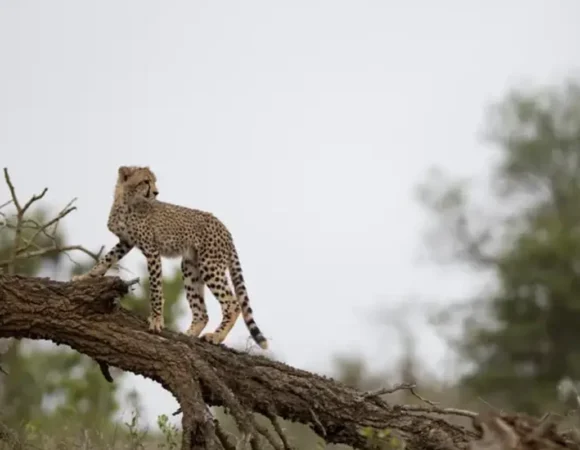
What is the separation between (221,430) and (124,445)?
212cm

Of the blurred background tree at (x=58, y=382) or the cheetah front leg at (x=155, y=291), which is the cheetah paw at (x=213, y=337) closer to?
the cheetah front leg at (x=155, y=291)

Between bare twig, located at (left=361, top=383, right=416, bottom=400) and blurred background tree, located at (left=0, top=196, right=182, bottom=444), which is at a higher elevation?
blurred background tree, located at (left=0, top=196, right=182, bottom=444)

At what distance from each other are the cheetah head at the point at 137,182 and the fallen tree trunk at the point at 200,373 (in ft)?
4.49

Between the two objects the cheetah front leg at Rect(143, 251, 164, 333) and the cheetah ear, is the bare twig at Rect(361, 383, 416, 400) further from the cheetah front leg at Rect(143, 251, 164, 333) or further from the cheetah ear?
the cheetah ear

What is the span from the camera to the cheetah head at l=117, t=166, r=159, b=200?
8070 mm

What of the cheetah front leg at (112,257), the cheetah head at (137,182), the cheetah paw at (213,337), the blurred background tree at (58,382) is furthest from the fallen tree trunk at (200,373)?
the blurred background tree at (58,382)

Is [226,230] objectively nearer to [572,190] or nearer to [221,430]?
[221,430]

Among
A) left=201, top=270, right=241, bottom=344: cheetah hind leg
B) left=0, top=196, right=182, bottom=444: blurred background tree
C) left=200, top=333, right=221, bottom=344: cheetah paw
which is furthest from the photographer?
left=0, top=196, right=182, bottom=444: blurred background tree

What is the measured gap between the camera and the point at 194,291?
8227 millimetres

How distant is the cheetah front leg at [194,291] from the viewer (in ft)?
26.9

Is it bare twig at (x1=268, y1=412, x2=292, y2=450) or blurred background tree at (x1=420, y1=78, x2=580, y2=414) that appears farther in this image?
blurred background tree at (x1=420, y1=78, x2=580, y2=414)

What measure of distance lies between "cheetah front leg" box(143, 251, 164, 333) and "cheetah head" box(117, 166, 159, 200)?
0.46m

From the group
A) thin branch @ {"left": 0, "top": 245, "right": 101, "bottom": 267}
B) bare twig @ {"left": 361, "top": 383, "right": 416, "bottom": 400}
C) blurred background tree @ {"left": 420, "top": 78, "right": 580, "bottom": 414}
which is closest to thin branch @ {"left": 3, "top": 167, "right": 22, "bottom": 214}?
thin branch @ {"left": 0, "top": 245, "right": 101, "bottom": 267}

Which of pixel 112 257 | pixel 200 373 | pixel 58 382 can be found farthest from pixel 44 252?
pixel 58 382
